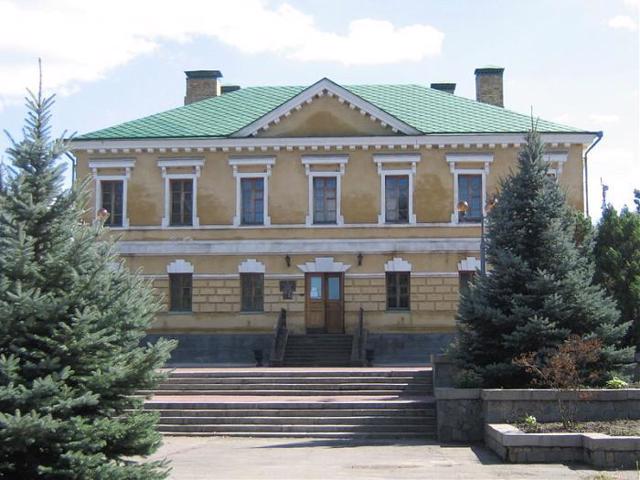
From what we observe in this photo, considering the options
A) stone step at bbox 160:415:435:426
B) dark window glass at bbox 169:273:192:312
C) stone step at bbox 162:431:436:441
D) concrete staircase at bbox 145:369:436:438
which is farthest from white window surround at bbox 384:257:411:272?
stone step at bbox 162:431:436:441

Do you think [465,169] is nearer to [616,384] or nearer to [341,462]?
[616,384]

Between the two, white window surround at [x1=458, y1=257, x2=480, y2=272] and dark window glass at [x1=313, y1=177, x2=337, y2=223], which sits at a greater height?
dark window glass at [x1=313, y1=177, x2=337, y2=223]

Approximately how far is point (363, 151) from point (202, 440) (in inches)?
590

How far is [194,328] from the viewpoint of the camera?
2962 cm

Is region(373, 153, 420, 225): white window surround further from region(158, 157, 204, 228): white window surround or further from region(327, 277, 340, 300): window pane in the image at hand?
region(158, 157, 204, 228): white window surround

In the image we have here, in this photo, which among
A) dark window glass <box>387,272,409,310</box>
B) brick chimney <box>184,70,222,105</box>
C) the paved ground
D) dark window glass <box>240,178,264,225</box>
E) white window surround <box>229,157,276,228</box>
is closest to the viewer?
the paved ground

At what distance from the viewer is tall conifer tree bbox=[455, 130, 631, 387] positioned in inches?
667

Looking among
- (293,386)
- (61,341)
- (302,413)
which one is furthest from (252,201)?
(61,341)

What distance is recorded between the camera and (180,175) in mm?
30172

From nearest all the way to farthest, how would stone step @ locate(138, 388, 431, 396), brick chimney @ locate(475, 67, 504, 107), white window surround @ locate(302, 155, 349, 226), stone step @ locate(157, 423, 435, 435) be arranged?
stone step @ locate(157, 423, 435, 435)
stone step @ locate(138, 388, 431, 396)
white window surround @ locate(302, 155, 349, 226)
brick chimney @ locate(475, 67, 504, 107)

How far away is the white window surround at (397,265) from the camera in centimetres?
2923

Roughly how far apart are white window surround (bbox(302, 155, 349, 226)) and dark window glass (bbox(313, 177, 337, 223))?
0.16 metres

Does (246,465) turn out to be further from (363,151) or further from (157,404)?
(363,151)

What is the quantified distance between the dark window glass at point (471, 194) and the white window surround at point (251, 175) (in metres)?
6.63
